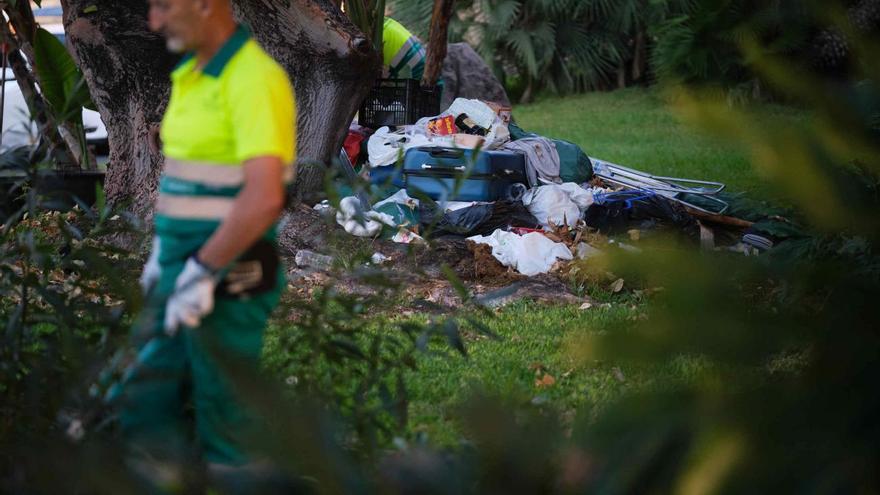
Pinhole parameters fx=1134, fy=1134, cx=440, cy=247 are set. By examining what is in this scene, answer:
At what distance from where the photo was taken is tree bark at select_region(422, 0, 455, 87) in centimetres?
1020

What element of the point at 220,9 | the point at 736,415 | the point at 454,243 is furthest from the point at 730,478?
the point at 454,243

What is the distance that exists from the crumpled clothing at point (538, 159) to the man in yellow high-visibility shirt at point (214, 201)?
5.90 m

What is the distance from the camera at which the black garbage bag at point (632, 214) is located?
7730 mm

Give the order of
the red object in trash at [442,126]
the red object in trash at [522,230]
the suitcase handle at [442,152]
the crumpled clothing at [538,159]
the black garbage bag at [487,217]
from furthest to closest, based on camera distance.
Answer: the red object in trash at [442,126], the crumpled clothing at [538,159], the suitcase handle at [442,152], the black garbage bag at [487,217], the red object in trash at [522,230]

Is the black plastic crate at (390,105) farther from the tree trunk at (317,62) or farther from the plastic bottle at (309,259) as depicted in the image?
the plastic bottle at (309,259)

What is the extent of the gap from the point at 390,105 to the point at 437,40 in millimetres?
1121

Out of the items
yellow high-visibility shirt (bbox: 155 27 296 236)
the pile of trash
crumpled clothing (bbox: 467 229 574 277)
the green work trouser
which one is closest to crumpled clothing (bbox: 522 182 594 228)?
the pile of trash

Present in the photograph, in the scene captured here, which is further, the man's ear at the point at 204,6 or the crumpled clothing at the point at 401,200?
the crumpled clothing at the point at 401,200

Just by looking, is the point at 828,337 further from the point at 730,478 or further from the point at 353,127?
the point at 353,127

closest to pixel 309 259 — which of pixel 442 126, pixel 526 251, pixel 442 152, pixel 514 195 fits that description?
pixel 526 251

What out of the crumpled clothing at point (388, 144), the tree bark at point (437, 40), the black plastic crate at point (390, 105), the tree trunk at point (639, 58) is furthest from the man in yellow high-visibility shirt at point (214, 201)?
the tree trunk at point (639, 58)

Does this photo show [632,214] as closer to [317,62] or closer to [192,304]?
[317,62]

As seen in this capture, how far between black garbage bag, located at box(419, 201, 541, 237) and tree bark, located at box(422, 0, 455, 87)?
255 centimetres

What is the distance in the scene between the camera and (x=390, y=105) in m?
9.43
